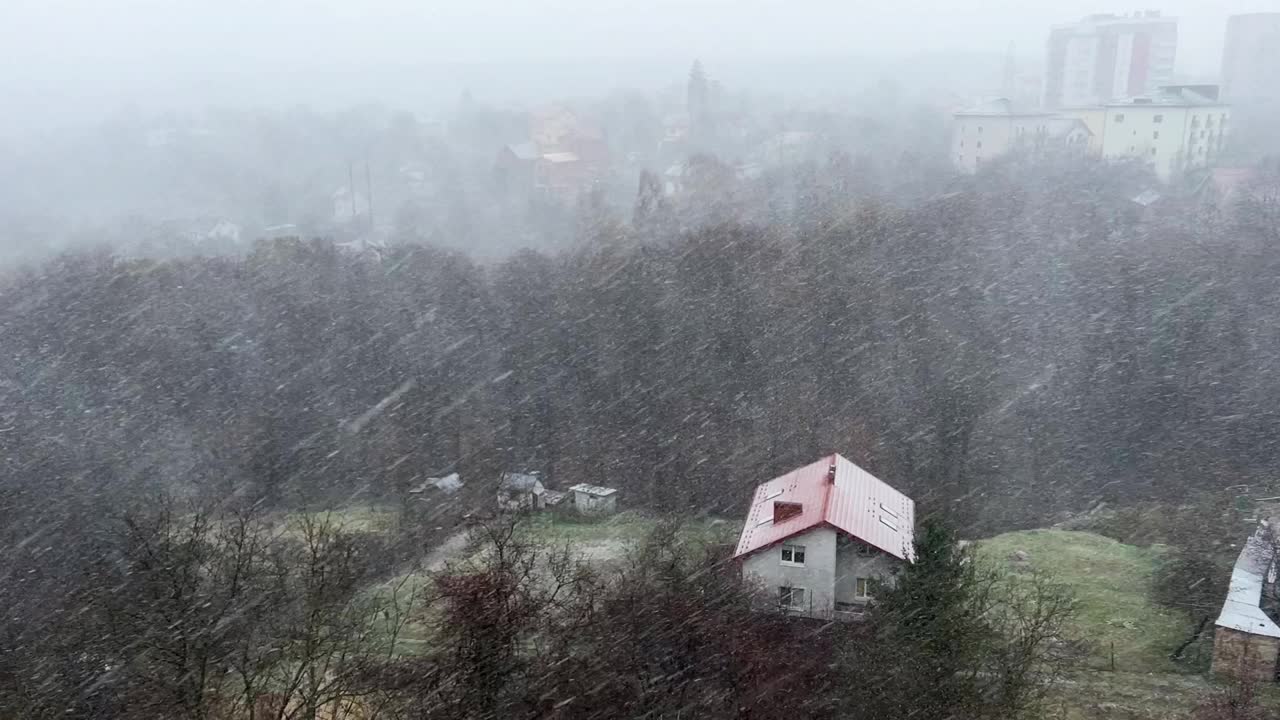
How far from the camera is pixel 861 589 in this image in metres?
11.4

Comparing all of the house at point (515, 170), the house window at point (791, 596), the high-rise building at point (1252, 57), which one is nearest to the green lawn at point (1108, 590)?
the house window at point (791, 596)

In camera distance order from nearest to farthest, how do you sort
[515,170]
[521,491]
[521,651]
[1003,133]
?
[521,651], [521,491], [1003,133], [515,170]

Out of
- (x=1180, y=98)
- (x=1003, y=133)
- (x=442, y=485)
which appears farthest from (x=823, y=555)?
(x=1180, y=98)

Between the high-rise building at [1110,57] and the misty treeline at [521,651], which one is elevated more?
the high-rise building at [1110,57]

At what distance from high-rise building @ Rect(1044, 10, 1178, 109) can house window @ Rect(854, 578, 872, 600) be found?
43.1 meters

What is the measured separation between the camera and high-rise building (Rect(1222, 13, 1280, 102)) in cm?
Answer: 5381

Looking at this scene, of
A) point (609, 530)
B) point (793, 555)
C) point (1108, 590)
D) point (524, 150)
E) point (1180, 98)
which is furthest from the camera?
point (524, 150)

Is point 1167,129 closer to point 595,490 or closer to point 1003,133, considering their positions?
point 1003,133

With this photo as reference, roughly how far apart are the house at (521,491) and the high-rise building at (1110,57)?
133 ft

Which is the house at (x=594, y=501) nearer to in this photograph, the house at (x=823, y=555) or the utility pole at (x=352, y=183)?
the house at (x=823, y=555)

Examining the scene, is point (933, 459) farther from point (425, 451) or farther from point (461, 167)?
point (461, 167)

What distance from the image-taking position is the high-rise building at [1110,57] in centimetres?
4762

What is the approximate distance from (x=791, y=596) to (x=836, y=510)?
1.14m

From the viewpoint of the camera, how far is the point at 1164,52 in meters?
49.4
